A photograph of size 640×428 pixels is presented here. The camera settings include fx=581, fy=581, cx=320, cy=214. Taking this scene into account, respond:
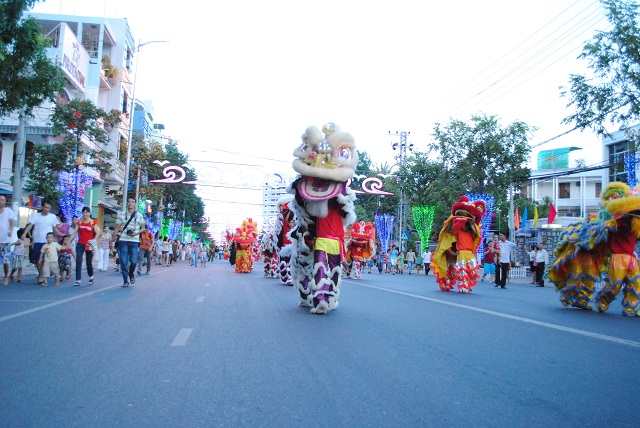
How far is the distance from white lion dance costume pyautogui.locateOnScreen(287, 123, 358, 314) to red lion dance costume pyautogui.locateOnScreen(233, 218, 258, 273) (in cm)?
1443

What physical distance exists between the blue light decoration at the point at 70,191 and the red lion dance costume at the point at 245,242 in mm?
8226

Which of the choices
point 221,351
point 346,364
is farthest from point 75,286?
point 346,364

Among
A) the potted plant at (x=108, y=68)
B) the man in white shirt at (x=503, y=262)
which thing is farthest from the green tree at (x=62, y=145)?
the man in white shirt at (x=503, y=262)

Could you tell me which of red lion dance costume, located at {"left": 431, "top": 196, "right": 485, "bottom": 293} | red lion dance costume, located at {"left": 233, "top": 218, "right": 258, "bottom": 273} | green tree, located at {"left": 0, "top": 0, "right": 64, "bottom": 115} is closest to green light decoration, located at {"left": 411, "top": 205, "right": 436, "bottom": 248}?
red lion dance costume, located at {"left": 233, "top": 218, "right": 258, "bottom": 273}

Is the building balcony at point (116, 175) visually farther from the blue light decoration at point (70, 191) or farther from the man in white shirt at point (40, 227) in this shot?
the man in white shirt at point (40, 227)

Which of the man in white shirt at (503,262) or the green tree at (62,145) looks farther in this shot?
the green tree at (62,145)

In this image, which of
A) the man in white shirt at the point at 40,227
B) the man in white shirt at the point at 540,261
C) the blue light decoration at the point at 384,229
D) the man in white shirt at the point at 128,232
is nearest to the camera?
the man in white shirt at the point at 128,232

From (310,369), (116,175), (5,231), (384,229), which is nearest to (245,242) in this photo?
(5,231)

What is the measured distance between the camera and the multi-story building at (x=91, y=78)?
1144 inches

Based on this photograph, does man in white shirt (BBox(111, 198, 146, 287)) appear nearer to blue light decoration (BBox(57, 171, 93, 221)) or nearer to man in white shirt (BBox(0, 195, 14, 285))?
man in white shirt (BBox(0, 195, 14, 285))

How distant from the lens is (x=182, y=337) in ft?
20.0

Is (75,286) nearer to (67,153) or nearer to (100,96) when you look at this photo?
(67,153)

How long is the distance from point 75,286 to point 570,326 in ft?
33.6

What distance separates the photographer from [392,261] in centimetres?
3738
